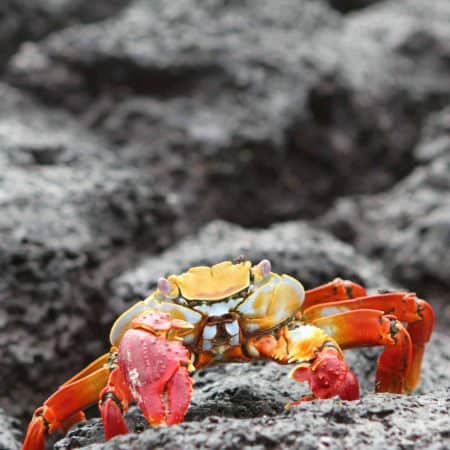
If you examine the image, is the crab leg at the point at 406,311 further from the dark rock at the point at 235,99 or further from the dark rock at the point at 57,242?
the dark rock at the point at 235,99

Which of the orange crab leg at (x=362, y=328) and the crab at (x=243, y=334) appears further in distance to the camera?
the orange crab leg at (x=362, y=328)

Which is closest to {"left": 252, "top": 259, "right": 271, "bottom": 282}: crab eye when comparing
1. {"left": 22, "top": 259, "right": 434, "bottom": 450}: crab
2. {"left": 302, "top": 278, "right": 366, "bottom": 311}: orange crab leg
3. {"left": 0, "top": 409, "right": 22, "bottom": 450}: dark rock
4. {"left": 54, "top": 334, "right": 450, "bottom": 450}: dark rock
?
{"left": 22, "top": 259, "right": 434, "bottom": 450}: crab

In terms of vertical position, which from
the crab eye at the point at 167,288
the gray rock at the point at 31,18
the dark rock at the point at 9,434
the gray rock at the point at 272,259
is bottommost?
the dark rock at the point at 9,434

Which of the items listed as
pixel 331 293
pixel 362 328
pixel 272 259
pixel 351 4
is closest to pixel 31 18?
pixel 351 4

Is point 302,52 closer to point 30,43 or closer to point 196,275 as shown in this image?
point 30,43

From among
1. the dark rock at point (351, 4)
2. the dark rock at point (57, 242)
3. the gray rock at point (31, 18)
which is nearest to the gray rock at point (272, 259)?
the dark rock at point (57, 242)

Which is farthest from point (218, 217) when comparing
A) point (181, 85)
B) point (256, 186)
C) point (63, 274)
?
point (63, 274)

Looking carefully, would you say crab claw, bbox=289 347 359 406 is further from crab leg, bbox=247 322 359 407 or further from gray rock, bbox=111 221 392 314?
gray rock, bbox=111 221 392 314

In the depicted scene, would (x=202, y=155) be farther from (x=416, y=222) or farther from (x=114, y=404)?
(x=114, y=404)
